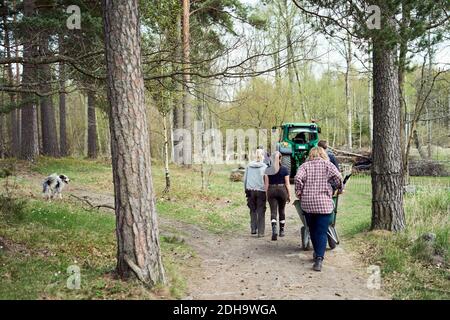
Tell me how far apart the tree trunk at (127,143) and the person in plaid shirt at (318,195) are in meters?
2.46

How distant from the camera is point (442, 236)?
6.77 metres

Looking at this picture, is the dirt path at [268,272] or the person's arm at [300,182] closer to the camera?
the dirt path at [268,272]

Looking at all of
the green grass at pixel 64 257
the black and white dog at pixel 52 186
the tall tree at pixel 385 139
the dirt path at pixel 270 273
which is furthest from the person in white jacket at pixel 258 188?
the black and white dog at pixel 52 186

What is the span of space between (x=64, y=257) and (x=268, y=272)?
9.73 ft

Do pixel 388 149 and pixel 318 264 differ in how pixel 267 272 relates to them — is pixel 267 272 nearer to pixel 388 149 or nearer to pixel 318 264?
pixel 318 264

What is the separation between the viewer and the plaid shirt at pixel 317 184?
20.4 feet

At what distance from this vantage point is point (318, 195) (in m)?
6.24

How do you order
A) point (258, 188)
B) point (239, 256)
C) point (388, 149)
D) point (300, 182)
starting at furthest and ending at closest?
point (258, 188)
point (388, 149)
point (239, 256)
point (300, 182)

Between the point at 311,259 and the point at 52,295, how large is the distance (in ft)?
13.1

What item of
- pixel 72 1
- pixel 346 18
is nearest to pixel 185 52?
pixel 346 18

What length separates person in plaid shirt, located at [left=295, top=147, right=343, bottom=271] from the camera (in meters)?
6.21

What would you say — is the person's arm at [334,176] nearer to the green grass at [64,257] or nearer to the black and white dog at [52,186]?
the green grass at [64,257]

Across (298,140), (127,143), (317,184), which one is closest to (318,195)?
(317,184)

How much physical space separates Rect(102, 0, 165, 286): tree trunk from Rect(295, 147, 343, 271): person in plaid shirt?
2464 mm
